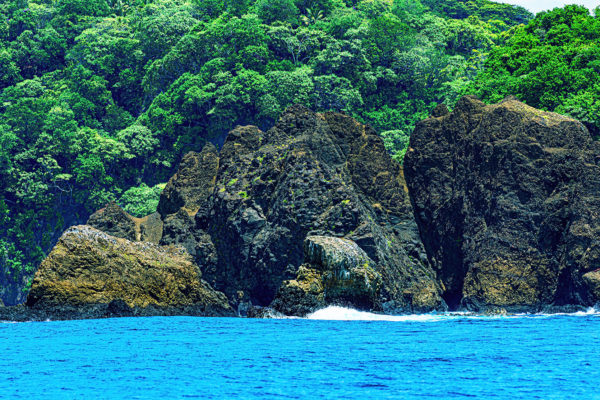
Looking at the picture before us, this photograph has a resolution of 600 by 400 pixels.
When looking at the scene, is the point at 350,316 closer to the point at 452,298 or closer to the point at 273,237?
the point at 273,237

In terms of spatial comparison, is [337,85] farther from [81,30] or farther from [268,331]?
[268,331]

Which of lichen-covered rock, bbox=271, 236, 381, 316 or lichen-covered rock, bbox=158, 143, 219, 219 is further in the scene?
lichen-covered rock, bbox=158, 143, 219, 219

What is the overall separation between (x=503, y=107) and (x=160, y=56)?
51.7 m

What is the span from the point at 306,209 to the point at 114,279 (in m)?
9.33

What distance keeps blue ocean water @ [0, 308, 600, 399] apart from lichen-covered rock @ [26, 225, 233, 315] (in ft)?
5.14

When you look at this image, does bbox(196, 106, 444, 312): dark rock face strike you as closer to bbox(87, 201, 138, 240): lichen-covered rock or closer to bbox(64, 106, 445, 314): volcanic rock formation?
bbox(64, 106, 445, 314): volcanic rock formation

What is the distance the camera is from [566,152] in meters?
37.6

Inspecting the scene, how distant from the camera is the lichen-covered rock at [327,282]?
3162 cm

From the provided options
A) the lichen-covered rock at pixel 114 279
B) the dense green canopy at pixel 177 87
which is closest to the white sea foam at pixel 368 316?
A: the lichen-covered rock at pixel 114 279

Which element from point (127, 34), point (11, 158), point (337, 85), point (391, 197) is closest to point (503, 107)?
point (391, 197)

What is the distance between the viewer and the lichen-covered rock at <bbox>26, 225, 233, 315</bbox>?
31188 mm

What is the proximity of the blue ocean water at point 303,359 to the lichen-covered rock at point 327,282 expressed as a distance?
125 cm

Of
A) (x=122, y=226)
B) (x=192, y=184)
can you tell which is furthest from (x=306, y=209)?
(x=122, y=226)

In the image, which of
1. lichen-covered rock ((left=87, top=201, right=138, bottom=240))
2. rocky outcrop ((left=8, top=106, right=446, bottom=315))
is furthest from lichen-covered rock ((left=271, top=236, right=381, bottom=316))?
lichen-covered rock ((left=87, top=201, right=138, bottom=240))
